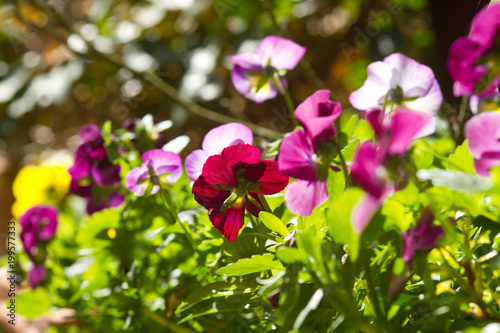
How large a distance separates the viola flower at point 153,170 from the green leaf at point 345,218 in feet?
0.76

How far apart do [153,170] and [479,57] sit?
29 centimetres

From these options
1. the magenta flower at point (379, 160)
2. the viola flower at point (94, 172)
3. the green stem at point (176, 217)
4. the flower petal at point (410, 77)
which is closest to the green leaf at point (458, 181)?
the magenta flower at point (379, 160)

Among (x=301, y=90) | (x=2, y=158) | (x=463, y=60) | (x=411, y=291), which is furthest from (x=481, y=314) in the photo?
(x=2, y=158)

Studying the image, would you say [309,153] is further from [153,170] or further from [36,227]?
[36,227]

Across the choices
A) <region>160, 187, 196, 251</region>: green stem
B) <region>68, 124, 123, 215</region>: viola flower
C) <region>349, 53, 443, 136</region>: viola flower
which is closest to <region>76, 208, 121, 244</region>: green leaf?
<region>68, 124, 123, 215</region>: viola flower

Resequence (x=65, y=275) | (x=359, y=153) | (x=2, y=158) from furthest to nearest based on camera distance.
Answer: (x=2, y=158), (x=65, y=275), (x=359, y=153)

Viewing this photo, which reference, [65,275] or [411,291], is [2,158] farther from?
[411,291]

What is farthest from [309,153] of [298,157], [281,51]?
[281,51]

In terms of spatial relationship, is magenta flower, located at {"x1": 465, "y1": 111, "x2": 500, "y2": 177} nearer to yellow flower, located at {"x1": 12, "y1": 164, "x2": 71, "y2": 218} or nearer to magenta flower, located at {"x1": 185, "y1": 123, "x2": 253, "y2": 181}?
magenta flower, located at {"x1": 185, "y1": 123, "x2": 253, "y2": 181}

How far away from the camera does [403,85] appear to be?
387 millimetres

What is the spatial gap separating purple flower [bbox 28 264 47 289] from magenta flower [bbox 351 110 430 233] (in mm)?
597

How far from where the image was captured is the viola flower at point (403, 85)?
0.38 meters

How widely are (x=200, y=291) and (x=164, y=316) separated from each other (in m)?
0.13

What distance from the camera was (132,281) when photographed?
57cm
